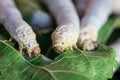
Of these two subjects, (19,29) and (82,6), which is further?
(82,6)

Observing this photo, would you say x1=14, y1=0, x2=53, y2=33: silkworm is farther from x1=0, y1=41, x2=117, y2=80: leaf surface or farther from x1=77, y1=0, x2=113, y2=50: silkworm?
x1=0, y1=41, x2=117, y2=80: leaf surface

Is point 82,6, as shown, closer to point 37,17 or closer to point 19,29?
point 37,17

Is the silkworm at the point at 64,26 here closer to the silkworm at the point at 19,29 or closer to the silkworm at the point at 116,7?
the silkworm at the point at 19,29

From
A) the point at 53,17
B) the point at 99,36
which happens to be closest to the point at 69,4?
the point at 53,17

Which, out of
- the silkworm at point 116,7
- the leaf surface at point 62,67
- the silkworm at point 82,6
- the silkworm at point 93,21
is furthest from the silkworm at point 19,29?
the silkworm at point 116,7

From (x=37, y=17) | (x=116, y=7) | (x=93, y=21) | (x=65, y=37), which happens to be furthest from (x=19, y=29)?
(x=116, y=7)

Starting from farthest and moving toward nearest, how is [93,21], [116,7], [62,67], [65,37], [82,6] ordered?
[116,7], [82,6], [93,21], [65,37], [62,67]

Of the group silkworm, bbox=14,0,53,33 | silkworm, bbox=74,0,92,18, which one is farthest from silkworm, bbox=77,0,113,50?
silkworm, bbox=14,0,53,33
